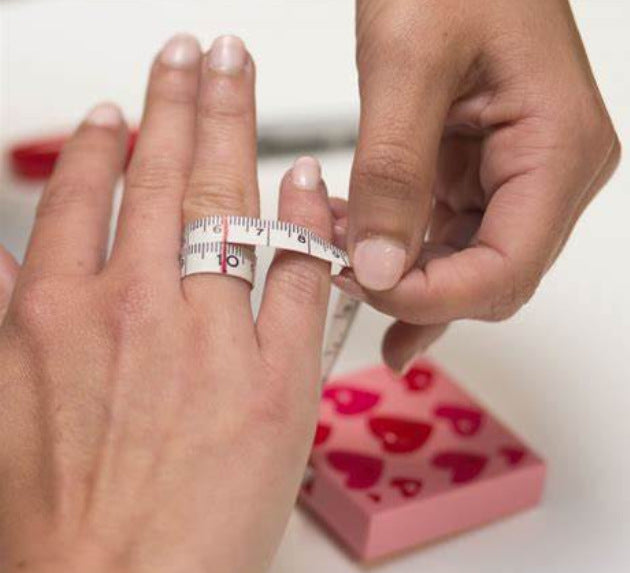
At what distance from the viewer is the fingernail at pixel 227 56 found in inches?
40.5

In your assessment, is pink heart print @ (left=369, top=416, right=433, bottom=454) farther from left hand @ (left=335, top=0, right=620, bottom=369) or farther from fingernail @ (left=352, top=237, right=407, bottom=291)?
fingernail @ (left=352, top=237, right=407, bottom=291)

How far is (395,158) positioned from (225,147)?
186mm

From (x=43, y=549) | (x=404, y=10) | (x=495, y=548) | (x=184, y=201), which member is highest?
(x=404, y=10)

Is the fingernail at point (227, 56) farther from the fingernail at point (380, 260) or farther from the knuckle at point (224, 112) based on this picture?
the fingernail at point (380, 260)

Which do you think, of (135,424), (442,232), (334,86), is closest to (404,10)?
(442,232)

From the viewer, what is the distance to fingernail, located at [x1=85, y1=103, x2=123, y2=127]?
1.14 meters

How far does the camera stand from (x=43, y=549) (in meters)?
0.78

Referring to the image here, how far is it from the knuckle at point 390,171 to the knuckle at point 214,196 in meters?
0.13

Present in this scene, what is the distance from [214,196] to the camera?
0.96 meters

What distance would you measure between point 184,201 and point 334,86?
0.71 metres

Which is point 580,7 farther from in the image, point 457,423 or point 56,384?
point 56,384

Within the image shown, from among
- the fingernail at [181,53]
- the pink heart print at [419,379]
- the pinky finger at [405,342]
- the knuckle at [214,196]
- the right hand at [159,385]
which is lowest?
the pink heart print at [419,379]

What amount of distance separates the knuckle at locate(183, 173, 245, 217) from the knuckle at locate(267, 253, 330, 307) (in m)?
0.07

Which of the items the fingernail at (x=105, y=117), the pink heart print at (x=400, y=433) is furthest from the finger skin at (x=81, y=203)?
the pink heart print at (x=400, y=433)
